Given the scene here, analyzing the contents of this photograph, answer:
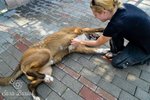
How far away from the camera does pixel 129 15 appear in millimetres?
2986

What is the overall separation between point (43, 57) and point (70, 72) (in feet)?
1.81

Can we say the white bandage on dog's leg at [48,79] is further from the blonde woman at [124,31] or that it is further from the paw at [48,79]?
the blonde woman at [124,31]

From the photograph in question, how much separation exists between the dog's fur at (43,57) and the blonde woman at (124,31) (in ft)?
0.82

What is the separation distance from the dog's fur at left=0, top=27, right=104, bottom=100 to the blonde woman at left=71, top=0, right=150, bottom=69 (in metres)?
0.25

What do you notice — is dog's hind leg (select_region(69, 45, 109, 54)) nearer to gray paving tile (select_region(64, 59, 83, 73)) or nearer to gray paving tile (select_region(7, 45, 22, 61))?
gray paving tile (select_region(64, 59, 83, 73))

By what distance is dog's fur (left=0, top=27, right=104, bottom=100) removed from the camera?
136 inches

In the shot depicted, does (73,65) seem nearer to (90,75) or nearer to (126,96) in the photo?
(90,75)

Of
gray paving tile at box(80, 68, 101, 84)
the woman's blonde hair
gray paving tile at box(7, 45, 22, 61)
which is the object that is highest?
the woman's blonde hair

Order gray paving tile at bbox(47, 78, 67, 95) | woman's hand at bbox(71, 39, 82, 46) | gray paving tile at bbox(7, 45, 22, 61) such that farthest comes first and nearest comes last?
gray paving tile at bbox(7, 45, 22, 61), woman's hand at bbox(71, 39, 82, 46), gray paving tile at bbox(47, 78, 67, 95)

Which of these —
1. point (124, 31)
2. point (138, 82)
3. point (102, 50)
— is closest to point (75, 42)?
point (102, 50)

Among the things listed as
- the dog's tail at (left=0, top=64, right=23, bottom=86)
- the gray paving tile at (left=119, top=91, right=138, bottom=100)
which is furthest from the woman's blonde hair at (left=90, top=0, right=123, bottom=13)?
the dog's tail at (left=0, top=64, right=23, bottom=86)

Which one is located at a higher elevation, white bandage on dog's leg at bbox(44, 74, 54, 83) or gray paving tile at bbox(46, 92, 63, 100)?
white bandage on dog's leg at bbox(44, 74, 54, 83)

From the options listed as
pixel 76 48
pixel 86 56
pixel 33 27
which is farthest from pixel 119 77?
pixel 33 27

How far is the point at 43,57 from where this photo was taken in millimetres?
3613
